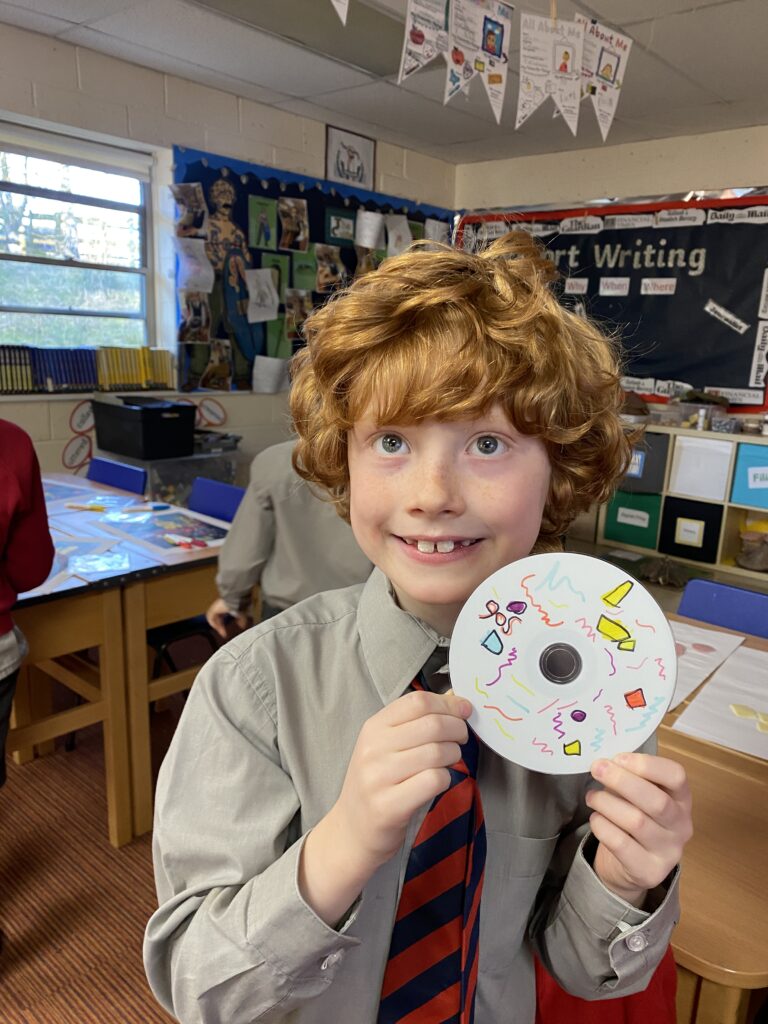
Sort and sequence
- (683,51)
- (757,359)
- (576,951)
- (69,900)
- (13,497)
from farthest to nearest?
1. (757,359)
2. (683,51)
3. (69,900)
4. (13,497)
5. (576,951)

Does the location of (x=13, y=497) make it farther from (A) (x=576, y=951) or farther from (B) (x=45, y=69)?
(B) (x=45, y=69)

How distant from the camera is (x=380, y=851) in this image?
0.55m

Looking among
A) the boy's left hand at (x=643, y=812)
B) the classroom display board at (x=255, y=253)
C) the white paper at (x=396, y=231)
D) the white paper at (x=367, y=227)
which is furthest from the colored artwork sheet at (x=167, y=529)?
the white paper at (x=396, y=231)

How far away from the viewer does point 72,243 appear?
3.70 metres

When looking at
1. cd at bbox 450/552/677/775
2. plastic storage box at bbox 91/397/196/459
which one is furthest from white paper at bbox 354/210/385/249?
cd at bbox 450/552/677/775

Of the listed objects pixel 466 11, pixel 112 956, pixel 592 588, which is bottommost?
pixel 112 956

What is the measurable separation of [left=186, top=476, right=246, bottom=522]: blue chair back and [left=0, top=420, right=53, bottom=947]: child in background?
0.98 m

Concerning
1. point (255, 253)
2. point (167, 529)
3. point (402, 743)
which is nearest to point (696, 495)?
point (255, 253)

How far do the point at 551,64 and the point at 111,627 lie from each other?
205 centimetres

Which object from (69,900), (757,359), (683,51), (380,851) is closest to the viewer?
(380,851)

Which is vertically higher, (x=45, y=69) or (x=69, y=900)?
(x=45, y=69)

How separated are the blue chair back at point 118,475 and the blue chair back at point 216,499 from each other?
309 mm

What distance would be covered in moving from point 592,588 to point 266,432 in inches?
159

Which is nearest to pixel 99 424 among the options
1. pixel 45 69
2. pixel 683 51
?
pixel 45 69
